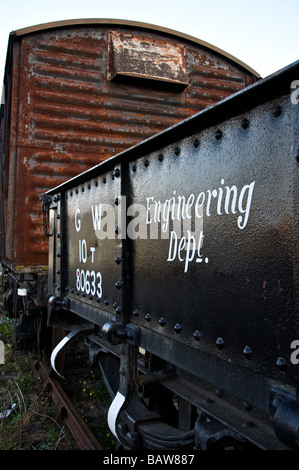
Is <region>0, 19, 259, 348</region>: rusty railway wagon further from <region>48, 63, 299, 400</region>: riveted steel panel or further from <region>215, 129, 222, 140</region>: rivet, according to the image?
<region>215, 129, 222, 140</region>: rivet

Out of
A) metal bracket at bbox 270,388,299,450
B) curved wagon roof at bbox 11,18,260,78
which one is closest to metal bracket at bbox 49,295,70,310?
metal bracket at bbox 270,388,299,450

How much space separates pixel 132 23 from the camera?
4637 mm

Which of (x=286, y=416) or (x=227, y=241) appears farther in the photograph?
(x=227, y=241)

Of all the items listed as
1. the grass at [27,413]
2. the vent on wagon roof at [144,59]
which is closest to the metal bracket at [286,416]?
the grass at [27,413]

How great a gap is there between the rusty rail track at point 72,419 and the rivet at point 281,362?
8.78ft

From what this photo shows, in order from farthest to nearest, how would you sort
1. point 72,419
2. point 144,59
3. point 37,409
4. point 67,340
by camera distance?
point 144,59, point 37,409, point 72,419, point 67,340

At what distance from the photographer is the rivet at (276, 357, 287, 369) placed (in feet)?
3.68

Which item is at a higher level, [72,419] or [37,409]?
[72,419]

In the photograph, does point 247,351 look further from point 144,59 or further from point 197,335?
point 144,59

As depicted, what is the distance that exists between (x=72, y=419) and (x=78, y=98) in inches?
142

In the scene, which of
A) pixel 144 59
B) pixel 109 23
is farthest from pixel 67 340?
pixel 109 23

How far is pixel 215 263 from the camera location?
4.69 ft

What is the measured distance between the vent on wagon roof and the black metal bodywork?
2.64m

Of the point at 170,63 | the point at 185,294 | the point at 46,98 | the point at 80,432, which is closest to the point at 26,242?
the point at 46,98
